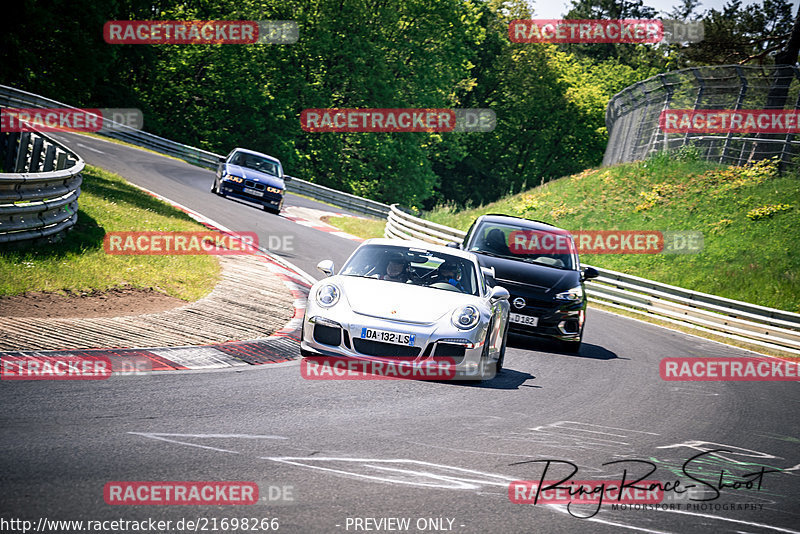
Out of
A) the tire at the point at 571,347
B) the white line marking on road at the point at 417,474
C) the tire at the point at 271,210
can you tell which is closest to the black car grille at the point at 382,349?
the white line marking on road at the point at 417,474

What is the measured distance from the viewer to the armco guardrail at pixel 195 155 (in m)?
37.9

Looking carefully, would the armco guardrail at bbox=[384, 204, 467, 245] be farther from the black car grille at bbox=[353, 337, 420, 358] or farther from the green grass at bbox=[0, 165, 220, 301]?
the black car grille at bbox=[353, 337, 420, 358]

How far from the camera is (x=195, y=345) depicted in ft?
27.8

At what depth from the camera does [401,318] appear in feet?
26.1

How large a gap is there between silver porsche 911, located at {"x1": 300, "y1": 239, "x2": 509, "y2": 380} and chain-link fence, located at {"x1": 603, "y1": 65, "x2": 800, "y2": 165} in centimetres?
2060

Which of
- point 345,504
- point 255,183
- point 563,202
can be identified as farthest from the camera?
point 563,202

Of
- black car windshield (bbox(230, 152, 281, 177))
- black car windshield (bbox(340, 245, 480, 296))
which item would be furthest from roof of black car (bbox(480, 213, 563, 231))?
black car windshield (bbox(230, 152, 281, 177))

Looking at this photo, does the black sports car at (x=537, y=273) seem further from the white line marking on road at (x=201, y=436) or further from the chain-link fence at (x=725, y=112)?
the chain-link fence at (x=725, y=112)

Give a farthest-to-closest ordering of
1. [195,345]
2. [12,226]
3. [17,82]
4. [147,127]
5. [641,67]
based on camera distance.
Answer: [641,67] < [147,127] < [17,82] < [12,226] < [195,345]

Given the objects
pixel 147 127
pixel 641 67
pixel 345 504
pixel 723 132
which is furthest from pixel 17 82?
pixel 641 67

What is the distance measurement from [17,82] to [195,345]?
44.7 meters

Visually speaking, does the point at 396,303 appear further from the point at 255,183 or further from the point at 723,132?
the point at 723,132

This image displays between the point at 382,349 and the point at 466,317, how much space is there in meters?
0.92

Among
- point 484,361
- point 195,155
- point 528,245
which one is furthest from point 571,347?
point 195,155
